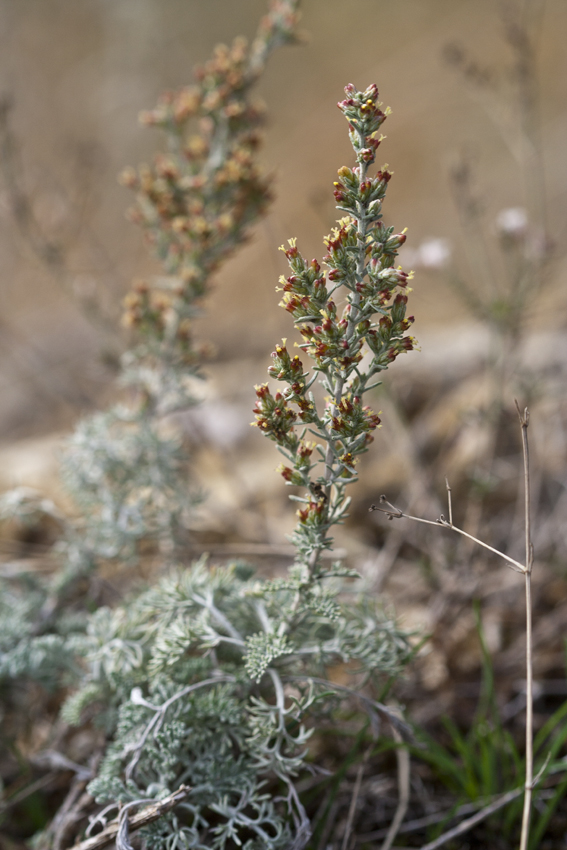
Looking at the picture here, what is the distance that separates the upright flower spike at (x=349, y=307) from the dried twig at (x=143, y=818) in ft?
2.16

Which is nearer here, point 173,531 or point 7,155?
point 173,531

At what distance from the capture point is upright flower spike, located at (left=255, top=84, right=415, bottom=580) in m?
1.14

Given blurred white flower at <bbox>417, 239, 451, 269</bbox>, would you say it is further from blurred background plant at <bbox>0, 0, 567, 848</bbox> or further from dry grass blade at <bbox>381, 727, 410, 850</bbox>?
dry grass blade at <bbox>381, 727, 410, 850</bbox>

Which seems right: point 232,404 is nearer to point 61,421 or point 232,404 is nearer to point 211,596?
point 61,421

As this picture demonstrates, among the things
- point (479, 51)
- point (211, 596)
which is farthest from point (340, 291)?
point (479, 51)

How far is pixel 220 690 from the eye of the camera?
1456mm

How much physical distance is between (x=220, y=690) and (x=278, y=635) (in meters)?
0.21

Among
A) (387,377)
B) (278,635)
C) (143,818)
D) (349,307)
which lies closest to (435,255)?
(387,377)

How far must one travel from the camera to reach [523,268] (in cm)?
246

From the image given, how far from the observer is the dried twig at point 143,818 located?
127cm

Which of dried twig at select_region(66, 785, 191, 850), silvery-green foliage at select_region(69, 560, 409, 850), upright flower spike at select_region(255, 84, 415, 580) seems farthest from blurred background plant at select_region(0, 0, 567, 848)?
upright flower spike at select_region(255, 84, 415, 580)

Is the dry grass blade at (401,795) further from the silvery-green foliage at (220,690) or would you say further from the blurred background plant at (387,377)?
the silvery-green foliage at (220,690)

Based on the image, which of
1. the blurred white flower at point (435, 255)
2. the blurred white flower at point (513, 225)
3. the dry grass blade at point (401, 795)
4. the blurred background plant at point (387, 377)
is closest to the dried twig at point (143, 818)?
the blurred background plant at point (387, 377)

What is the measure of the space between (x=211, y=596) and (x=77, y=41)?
8732 mm
